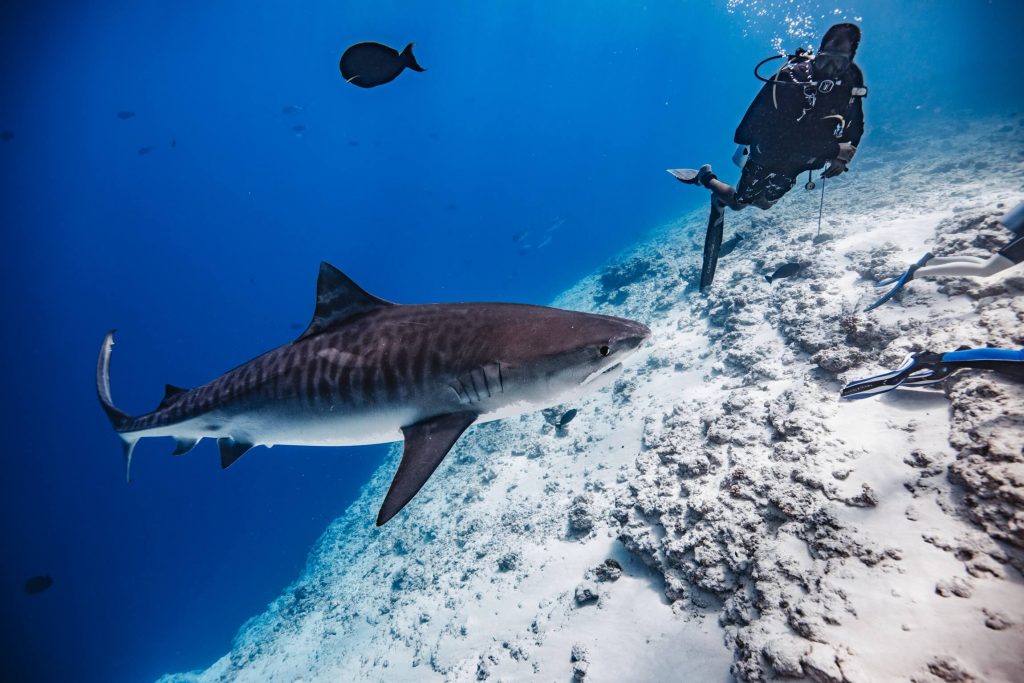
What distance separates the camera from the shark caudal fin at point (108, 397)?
4379 mm

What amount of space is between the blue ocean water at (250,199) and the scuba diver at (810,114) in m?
23.5

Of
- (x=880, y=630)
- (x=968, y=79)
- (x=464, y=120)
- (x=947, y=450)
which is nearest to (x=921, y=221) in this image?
(x=947, y=450)

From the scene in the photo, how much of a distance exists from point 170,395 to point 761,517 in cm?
618

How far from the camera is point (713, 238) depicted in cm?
833

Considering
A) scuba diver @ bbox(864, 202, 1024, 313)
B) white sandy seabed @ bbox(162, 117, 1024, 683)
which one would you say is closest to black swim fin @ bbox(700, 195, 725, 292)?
white sandy seabed @ bbox(162, 117, 1024, 683)

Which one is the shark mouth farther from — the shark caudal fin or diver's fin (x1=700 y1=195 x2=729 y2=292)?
diver's fin (x1=700 y1=195 x2=729 y2=292)

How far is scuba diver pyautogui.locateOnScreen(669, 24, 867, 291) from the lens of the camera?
5879 millimetres

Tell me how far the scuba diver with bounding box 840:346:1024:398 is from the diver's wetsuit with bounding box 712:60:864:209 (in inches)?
164

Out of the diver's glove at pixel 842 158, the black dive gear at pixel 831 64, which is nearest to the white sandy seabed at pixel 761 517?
the diver's glove at pixel 842 158

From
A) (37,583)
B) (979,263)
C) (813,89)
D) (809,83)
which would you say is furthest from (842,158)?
(37,583)

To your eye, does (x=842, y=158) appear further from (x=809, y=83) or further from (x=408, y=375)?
(x=408, y=375)

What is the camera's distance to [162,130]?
8756cm

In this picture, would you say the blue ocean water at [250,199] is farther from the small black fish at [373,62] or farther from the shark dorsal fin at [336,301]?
the shark dorsal fin at [336,301]

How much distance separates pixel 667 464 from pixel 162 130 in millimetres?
125886
